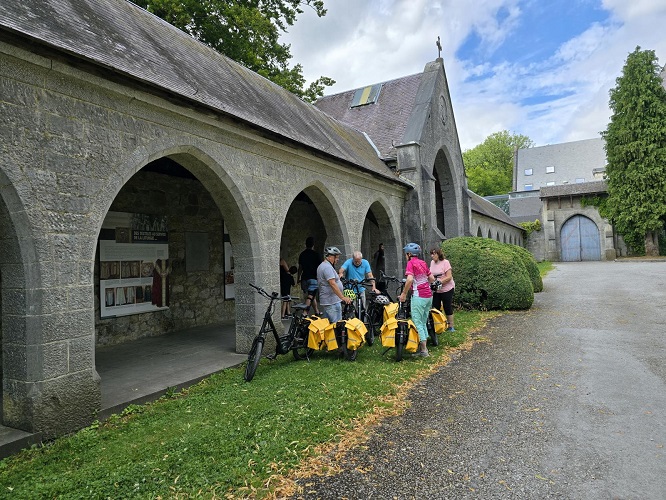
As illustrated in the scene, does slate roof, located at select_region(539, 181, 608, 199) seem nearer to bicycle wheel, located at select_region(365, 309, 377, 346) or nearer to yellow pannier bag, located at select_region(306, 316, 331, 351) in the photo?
bicycle wheel, located at select_region(365, 309, 377, 346)

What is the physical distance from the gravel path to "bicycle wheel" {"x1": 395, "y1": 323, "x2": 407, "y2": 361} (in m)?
0.64

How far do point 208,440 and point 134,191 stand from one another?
5448 millimetres

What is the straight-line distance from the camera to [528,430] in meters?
3.59

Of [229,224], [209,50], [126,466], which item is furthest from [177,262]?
[126,466]

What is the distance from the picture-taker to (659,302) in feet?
33.9

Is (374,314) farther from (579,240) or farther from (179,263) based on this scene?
(579,240)

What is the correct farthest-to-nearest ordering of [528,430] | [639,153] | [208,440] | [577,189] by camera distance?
[577,189] → [639,153] → [528,430] → [208,440]

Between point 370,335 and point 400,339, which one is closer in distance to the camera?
A: point 400,339

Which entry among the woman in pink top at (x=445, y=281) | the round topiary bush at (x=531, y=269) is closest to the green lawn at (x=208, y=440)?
the woman in pink top at (x=445, y=281)

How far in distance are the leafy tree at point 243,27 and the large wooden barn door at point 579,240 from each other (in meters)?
26.9

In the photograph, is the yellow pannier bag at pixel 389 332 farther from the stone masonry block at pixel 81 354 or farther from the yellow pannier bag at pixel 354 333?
the stone masonry block at pixel 81 354

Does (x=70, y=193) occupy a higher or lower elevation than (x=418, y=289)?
higher

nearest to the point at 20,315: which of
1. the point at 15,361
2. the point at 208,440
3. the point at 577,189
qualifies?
the point at 15,361

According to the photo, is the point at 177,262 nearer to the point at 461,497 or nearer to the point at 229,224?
the point at 229,224
